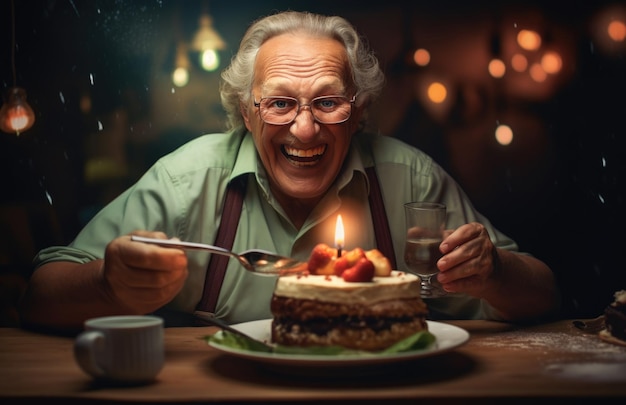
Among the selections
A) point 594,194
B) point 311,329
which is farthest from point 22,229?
point 594,194

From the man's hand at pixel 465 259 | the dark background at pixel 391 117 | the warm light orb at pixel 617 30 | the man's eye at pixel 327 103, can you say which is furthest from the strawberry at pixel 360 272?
the warm light orb at pixel 617 30

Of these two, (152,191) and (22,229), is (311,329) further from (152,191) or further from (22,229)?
(22,229)

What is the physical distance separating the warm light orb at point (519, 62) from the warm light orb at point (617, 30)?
41 cm

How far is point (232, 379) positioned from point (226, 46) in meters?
2.12

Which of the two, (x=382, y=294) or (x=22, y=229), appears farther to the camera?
(x=22, y=229)

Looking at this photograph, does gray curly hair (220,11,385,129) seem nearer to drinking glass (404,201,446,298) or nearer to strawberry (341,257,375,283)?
drinking glass (404,201,446,298)

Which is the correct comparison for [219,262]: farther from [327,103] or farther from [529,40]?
[529,40]

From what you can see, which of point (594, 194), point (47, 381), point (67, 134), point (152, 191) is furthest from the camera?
point (594, 194)

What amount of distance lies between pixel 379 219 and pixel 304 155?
43 centimetres

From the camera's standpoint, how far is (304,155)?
2926 millimetres

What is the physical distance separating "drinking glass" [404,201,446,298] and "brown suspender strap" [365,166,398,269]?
2.05 feet

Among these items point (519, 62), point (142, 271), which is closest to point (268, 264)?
point (142, 271)

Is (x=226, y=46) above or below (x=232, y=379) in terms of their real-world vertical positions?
above

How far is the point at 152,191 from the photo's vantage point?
2984 mm
